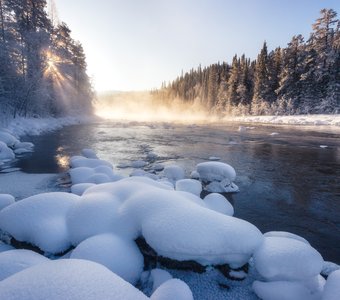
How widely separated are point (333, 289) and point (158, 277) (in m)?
1.92

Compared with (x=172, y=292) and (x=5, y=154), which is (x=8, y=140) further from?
(x=172, y=292)

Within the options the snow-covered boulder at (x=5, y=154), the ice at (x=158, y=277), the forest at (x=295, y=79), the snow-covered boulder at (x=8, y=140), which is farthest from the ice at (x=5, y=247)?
the forest at (x=295, y=79)

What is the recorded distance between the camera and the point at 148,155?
12.0 metres

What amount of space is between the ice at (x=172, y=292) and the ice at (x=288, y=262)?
3.62ft

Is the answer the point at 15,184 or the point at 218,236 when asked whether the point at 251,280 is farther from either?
A: the point at 15,184

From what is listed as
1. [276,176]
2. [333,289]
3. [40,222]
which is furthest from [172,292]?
[276,176]

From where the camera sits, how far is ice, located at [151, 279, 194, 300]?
239cm

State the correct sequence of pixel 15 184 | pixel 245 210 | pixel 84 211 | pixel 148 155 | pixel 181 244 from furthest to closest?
pixel 148 155, pixel 15 184, pixel 245 210, pixel 84 211, pixel 181 244

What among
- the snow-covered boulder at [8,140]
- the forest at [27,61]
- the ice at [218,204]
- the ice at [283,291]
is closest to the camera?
the ice at [283,291]

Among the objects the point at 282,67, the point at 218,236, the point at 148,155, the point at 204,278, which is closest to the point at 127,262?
the point at 204,278

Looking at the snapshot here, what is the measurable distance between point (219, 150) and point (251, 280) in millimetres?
11215

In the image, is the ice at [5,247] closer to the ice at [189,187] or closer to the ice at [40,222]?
the ice at [40,222]

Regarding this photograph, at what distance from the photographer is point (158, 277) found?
2900 millimetres

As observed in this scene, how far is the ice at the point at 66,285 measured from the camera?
1.73m
